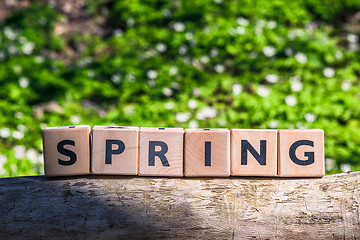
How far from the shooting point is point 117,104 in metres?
2.74

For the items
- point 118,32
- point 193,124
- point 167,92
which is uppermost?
point 118,32

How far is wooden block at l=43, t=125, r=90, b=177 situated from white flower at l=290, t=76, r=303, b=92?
180 cm

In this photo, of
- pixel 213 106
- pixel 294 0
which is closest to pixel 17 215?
pixel 213 106

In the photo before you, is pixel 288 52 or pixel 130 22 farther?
pixel 130 22

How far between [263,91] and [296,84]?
257mm

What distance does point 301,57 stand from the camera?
9.76ft

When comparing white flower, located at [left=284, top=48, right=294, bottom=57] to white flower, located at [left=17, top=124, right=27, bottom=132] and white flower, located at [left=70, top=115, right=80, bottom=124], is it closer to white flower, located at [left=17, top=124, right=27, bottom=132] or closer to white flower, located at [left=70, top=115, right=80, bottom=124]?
white flower, located at [left=70, top=115, right=80, bottom=124]

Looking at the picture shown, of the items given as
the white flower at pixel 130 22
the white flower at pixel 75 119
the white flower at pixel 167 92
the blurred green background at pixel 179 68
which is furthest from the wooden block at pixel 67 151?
the white flower at pixel 130 22

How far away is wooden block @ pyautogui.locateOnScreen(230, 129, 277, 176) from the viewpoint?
1.40 m

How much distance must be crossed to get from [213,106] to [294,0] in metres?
1.59

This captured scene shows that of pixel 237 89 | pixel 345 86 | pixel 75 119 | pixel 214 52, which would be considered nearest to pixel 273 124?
pixel 237 89

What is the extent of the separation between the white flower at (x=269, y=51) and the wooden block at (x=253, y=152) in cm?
179

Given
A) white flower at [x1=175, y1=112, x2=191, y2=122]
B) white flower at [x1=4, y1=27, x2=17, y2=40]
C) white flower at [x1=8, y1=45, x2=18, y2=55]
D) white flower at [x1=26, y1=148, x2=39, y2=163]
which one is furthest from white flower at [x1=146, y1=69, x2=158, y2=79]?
white flower at [x1=4, y1=27, x2=17, y2=40]

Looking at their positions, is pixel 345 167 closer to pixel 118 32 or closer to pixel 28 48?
pixel 118 32
